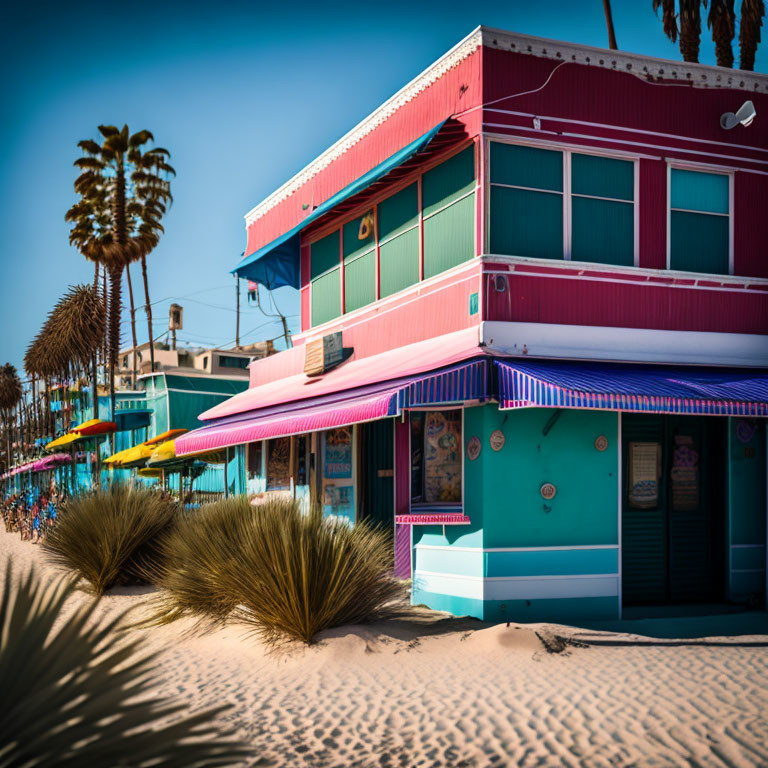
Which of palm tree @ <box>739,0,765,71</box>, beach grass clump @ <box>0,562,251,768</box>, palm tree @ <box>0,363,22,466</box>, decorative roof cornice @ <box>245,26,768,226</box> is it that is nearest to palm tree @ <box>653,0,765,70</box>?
palm tree @ <box>739,0,765,71</box>

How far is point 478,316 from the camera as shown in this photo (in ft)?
32.9

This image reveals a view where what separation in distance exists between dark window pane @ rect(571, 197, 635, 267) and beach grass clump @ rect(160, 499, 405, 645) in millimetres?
4189

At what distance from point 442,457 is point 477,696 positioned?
389 centimetres

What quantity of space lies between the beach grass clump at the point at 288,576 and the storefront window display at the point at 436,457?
935 millimetres

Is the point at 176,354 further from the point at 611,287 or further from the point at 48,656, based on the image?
the point at 48,656

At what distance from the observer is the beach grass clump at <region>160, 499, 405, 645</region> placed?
26.8ft

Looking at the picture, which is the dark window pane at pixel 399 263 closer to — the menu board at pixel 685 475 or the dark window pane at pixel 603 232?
the dark window pane at pixel 603 232

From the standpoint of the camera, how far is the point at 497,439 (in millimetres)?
9461

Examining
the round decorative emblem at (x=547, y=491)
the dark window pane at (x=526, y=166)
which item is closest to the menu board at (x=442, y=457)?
the round decorative emblem at (x=547, y=491)

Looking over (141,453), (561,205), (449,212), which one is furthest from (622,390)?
(141,453)

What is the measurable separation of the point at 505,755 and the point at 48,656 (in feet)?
10.0

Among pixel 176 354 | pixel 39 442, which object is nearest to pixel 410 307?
pixel 39 442

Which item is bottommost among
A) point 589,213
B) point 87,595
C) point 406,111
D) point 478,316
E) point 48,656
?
point 87,595

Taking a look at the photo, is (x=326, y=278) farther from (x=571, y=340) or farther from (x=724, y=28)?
(x=724, y=28)
